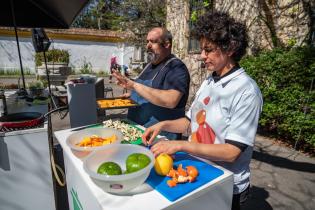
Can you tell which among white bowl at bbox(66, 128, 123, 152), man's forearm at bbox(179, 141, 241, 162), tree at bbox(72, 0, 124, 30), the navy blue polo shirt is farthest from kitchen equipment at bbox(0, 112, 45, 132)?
tree at bbox(72, 0, 124, 30)

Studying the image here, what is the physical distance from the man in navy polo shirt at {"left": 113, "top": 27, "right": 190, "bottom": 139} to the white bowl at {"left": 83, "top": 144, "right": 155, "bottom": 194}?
2.35 ft

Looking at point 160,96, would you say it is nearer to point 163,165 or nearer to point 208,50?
point 208,50

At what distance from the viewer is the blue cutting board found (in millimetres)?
1128

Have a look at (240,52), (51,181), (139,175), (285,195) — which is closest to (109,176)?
(139,175)

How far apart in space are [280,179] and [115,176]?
311 centimetres

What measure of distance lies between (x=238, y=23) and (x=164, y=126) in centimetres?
83

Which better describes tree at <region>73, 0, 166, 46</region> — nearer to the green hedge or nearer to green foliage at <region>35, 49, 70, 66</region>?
green foliage at <region>35, 49, 70, 66</region>

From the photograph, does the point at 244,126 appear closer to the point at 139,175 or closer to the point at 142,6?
the point at 139,175

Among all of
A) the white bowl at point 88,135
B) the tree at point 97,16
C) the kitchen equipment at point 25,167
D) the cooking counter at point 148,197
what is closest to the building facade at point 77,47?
the tree at point 97,16

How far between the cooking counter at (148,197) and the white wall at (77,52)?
1648 centimetres

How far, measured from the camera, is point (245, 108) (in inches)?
49.3

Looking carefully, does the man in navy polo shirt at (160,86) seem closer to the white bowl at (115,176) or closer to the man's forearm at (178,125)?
the man's forearm at (178,125)

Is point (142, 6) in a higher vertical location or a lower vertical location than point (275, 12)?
higher

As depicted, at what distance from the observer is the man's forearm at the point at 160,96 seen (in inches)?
77.7
